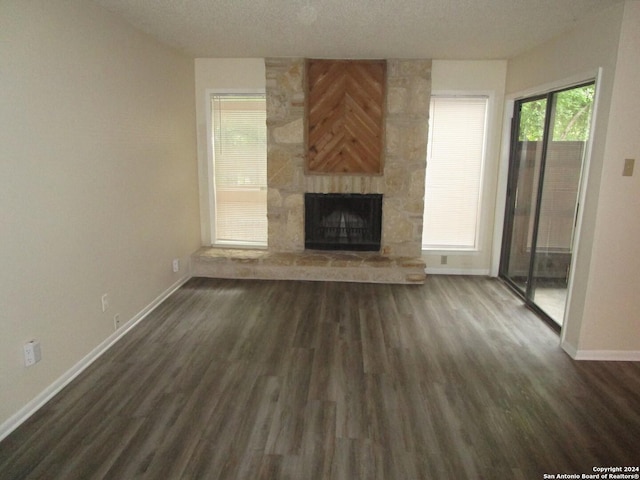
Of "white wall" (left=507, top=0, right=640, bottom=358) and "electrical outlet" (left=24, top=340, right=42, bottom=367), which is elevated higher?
"white wall" (left=507, top=0, right=640, bottom=358)

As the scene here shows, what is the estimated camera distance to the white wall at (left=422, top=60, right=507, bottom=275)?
4.80m

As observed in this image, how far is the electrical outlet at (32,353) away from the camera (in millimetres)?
2359

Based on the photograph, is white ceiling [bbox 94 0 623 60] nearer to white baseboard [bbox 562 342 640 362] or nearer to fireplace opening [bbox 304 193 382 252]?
fireplace opening [bbox 304 193 382 252]

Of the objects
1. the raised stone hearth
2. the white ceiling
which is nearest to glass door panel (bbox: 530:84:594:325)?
the white ceiling

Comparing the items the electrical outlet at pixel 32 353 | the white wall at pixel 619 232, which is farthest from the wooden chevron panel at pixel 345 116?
the electrical outlet at pixel 32 353

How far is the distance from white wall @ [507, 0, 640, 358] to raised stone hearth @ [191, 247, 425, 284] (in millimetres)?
1912

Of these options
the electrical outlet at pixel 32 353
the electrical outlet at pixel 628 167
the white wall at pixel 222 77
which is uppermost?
the white wall at pixel 222 77

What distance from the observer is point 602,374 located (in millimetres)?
2912

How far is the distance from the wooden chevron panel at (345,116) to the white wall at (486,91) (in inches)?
29.0

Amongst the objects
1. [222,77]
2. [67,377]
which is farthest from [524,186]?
[67,377]

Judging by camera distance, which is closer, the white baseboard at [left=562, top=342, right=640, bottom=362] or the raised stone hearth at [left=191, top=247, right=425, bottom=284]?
the white baseboard at [left=562, top=342, right=640, bottom=362]

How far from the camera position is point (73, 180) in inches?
107

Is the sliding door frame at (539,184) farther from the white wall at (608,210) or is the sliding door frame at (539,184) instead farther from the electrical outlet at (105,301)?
the electrical outlet at (105,301)

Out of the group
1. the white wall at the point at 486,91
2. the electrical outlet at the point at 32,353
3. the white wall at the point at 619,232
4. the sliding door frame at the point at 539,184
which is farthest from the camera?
the white wall at the point at 486,91
